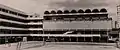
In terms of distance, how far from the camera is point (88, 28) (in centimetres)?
7788

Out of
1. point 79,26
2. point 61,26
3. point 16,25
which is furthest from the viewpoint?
point 61,26

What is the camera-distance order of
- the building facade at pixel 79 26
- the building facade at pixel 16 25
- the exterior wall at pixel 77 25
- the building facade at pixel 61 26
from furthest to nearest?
the building facade at pixel 79 26 → the exterior wall at pixel 77 25 → the building facade at pixel 61 26 → the building facade at pixel 16 25

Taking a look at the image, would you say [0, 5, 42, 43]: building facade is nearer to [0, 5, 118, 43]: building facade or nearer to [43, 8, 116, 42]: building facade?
[0, 5, 118, 43]: building facade

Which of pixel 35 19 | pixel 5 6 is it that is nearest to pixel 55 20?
pixel 35 19

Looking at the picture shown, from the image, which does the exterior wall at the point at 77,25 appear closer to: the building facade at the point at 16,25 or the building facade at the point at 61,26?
the building facade at the point at 61,26

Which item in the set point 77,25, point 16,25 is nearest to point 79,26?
point 77,25

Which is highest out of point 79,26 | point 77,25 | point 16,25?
point 16,25

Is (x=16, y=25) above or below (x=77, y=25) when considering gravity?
above

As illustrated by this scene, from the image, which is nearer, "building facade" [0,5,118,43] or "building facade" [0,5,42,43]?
"building facade" [0,5,42,43]

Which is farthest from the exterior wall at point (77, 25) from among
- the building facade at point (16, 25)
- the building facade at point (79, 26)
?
the building facade at point (16, 25)

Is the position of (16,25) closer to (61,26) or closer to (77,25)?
(61,26)

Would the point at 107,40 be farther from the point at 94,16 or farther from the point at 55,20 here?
the point at 55,20

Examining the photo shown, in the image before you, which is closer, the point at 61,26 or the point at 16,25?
the point at 16,25

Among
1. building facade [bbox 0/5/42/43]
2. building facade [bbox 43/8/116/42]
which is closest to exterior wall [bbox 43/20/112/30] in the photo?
building facade [bbox 43/8/116/42]
